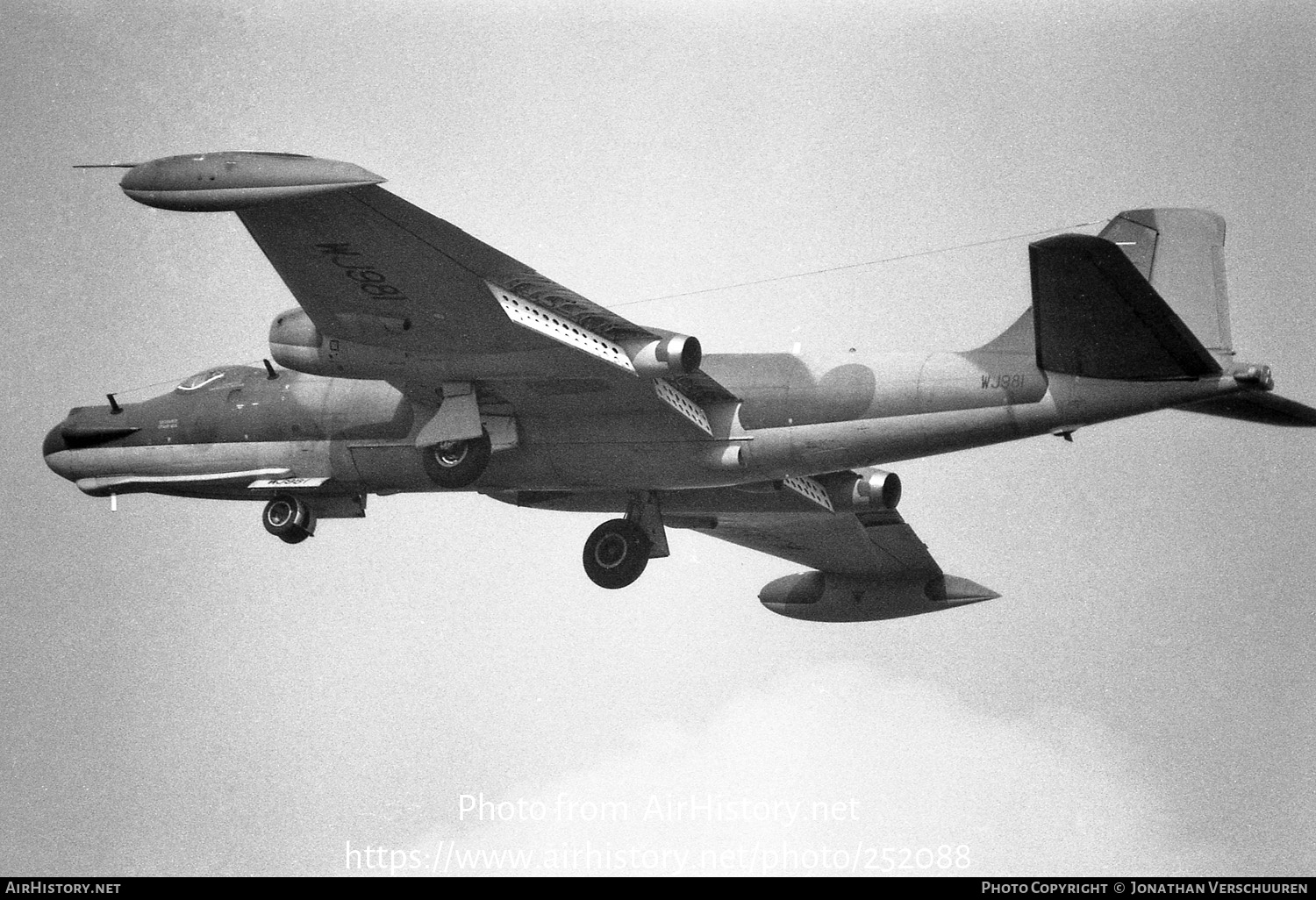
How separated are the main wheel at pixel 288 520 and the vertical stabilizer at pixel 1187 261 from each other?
13.8 metres

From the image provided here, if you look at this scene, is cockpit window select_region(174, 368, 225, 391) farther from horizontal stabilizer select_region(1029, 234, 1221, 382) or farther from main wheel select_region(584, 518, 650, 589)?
horizontal stabilizer select_region(1029, 234, 1221, 382)

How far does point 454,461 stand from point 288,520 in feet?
13.6

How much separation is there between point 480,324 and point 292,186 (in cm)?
384

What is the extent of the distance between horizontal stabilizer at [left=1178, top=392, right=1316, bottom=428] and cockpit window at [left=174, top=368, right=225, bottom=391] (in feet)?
54.5

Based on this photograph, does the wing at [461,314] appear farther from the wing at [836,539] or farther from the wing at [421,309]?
the wing at [836,539]

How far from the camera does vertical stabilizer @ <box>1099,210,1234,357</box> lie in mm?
29219

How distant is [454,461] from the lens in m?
30.5

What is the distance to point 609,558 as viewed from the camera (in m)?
32.9

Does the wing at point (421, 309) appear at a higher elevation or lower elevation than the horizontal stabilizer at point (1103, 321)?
higher

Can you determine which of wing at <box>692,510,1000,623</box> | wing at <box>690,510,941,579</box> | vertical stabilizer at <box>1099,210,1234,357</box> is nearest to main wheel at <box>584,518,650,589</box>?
wing at <box>690,510,941,579</box>

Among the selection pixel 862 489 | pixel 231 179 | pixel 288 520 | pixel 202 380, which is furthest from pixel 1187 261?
pixel 202 380

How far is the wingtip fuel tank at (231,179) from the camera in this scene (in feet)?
88.2

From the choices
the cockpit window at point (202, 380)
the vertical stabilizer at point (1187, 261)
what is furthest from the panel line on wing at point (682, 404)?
the cockpit window at point (202, 380)
